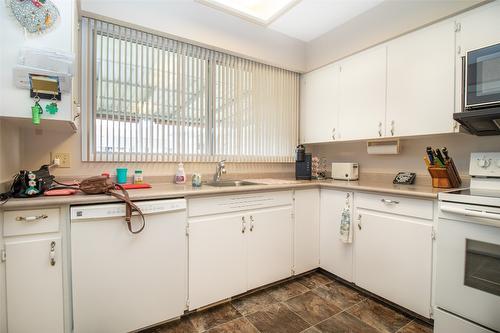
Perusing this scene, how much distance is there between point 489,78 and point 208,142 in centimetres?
218

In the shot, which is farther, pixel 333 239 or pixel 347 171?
pixel 347 171

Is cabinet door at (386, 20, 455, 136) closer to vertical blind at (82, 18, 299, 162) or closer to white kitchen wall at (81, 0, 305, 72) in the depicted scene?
white kitchen wall at (81, 0, 305, 72)

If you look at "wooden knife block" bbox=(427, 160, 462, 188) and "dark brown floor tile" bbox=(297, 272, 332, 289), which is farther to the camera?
"dark brown floor tile" bbox=(297, 272, 332, 289)

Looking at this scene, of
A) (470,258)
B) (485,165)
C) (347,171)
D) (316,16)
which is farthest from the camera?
(347,171)

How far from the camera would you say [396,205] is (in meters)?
1.86

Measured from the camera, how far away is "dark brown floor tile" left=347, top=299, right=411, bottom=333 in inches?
66.9

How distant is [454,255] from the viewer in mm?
1483

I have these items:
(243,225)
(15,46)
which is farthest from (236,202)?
(15,46)

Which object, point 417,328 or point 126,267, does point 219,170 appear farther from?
point 417,328

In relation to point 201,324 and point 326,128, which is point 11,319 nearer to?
point 201,324

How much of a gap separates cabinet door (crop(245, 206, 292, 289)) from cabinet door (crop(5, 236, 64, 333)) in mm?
1254

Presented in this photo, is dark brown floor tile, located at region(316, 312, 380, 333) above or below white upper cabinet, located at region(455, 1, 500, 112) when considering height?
below

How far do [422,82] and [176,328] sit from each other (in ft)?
8.75

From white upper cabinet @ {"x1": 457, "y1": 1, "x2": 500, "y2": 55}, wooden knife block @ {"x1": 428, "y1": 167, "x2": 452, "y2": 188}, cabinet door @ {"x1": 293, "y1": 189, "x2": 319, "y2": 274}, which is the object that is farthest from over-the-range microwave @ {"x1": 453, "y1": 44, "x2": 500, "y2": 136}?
cabinet door @ {"x1": 293, "y1": 189, "x2": 319, "y2": 274}
